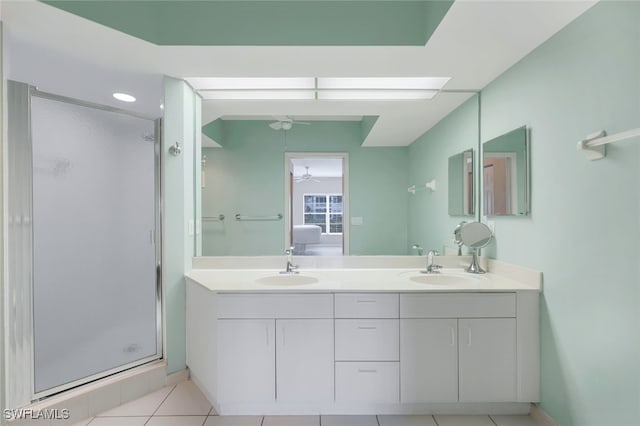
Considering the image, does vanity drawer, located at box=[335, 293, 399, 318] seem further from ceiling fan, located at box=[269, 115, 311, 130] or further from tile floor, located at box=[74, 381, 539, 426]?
ceiling fan, located at box=[269, 115, 311, 130]

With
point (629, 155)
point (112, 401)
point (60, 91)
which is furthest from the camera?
point (60, 91)

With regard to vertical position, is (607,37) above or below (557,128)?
above

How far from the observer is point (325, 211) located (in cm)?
222

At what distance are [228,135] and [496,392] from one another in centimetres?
235

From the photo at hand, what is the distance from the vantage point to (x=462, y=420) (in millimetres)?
1708

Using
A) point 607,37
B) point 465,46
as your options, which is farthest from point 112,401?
point 607,37

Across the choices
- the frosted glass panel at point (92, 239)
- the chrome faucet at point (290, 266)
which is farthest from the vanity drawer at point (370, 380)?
the frosted glass panel at point (92, 239)

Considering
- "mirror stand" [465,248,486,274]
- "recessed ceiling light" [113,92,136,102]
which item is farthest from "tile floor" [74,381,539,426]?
"recessed ceiling light" [113,92,136,102]

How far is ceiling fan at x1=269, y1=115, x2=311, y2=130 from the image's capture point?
2.28m

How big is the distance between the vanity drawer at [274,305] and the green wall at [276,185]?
1.84 ft

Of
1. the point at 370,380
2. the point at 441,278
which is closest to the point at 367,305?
the point at 370,380

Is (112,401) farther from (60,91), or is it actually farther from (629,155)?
(629,155)

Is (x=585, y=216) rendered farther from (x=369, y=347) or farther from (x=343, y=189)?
(x=343, y=189)

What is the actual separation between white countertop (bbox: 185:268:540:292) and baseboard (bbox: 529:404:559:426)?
26.1 inches
